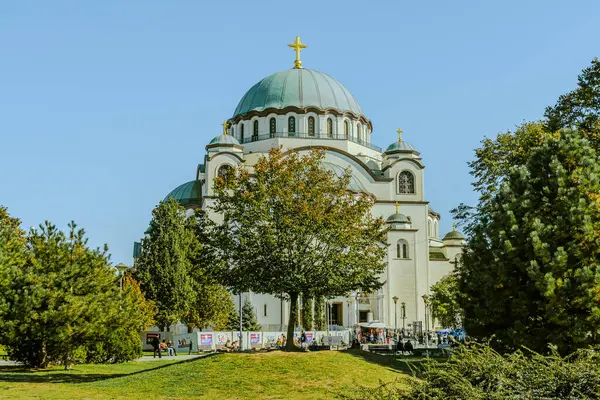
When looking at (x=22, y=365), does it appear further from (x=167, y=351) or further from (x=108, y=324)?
(x=167, y=351)

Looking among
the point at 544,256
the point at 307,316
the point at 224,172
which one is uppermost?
the point at 224,172

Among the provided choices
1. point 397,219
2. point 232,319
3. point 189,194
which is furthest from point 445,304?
point 189,194

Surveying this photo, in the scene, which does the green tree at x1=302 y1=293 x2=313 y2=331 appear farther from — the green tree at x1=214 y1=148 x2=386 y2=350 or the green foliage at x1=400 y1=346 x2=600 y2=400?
the green foliage at x1=400 y1=346 x2=600 y2=400

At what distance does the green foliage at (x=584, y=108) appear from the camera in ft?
84.1

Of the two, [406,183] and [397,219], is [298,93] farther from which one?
[397,219]

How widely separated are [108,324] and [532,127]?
17415 mm

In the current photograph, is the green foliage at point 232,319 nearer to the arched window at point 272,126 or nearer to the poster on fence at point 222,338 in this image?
the poster on fence at point 222,338

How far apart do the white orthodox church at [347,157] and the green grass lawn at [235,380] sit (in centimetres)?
3478

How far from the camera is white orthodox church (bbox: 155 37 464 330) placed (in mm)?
59688

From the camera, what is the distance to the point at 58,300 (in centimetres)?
2581

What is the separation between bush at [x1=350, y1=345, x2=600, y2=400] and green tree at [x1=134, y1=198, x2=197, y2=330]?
38054 mm

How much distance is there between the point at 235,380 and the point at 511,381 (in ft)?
41.3

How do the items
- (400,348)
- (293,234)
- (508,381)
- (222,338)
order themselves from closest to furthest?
(508,381) → (293,234) → (400,348) → (222,338)

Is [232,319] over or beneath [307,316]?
beneath
